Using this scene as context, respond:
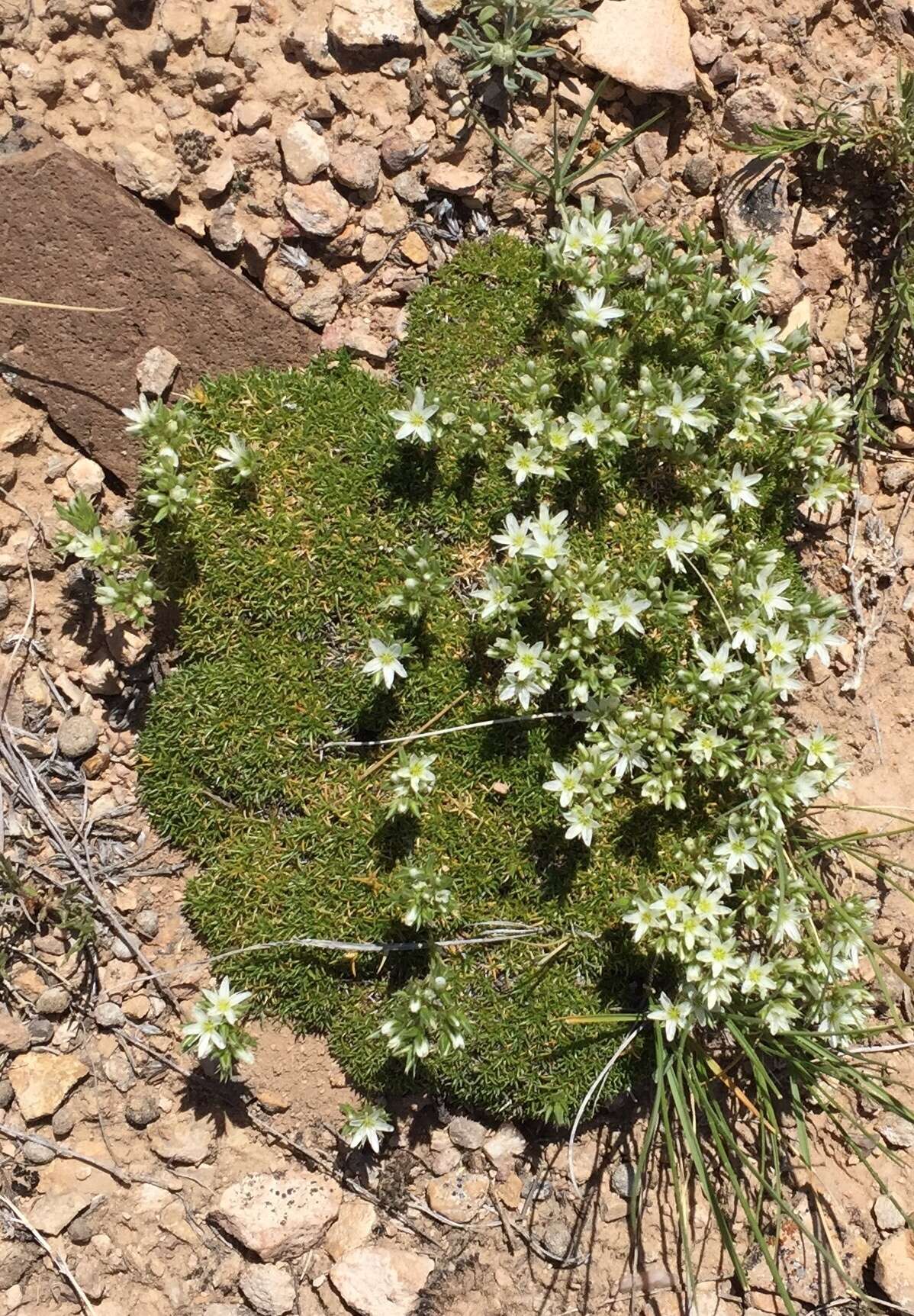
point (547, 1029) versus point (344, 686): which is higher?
point (344, 686)

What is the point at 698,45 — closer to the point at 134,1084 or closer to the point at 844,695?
the point at 844,695

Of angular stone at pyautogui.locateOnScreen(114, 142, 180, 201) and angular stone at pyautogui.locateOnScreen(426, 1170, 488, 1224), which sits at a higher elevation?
A: angular stone at pyautogui.locateOnScreen(114, 142, 180, 201)

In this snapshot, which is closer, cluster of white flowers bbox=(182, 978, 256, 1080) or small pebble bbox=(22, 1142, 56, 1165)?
cluster of white flowers bbox=(182, 978, 256, 1080)

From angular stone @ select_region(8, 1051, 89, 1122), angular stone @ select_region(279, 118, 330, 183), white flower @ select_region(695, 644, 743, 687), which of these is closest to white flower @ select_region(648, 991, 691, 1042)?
white flower @ select_region(695, 644, 743, 687)

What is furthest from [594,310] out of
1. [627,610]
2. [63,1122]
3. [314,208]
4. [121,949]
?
[63,1122]

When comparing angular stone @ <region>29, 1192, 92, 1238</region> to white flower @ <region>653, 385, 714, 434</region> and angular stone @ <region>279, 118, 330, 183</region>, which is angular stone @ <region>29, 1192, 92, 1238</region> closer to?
white flower @ <region>653, 385, 714, 434</region>

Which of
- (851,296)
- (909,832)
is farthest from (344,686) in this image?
(851,296)
